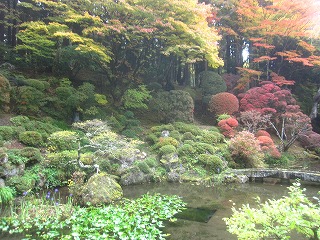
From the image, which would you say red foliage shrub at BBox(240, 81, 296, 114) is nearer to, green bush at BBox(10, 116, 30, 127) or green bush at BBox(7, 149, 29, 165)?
green bush at BBox(10, 116, 30, 127)

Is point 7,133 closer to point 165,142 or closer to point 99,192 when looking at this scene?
point 99,192

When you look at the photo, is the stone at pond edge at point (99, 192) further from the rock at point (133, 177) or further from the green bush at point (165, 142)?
the green bush at point (165, 142)

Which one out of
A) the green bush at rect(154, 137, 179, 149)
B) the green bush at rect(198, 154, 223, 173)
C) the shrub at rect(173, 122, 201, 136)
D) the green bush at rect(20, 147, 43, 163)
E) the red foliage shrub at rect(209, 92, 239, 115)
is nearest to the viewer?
the green bush at rect(20, 147, 43, 163)

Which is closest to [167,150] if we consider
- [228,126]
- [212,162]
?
[212,162]

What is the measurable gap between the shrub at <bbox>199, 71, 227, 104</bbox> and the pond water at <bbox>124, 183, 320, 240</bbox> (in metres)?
9.07

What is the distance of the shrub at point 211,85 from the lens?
58.5 ft

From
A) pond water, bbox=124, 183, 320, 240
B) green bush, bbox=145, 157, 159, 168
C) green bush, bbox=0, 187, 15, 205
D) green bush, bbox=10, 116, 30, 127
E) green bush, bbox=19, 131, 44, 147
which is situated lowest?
pond water, bbox=124, 183, 320, 240

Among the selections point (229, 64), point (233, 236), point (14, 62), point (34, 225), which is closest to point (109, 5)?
point (14, 62)

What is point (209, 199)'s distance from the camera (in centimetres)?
765

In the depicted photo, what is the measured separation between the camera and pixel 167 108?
14.4 meters

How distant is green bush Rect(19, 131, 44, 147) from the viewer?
9.08 metres

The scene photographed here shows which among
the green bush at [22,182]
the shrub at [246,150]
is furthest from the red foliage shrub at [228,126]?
the green bush at [22,182]

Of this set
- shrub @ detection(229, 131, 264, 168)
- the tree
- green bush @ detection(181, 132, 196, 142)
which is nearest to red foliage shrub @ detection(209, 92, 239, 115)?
green bush @ detection(181, 132, 196, 142)

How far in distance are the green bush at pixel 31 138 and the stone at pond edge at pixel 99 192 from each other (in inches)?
140
